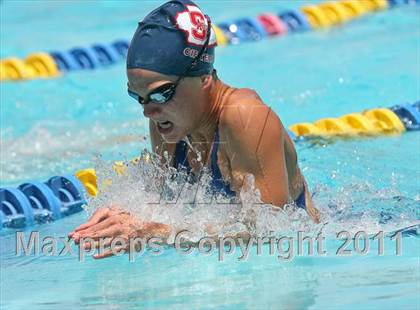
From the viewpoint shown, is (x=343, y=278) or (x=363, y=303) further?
(x=343, y=278)

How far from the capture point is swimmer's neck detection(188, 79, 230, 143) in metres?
3.59

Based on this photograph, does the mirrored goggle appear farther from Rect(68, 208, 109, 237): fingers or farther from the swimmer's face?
Rect(68, 208, 109, 237): fingers

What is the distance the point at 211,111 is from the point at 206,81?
0.11m

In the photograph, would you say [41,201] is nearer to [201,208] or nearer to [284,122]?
[201,208]

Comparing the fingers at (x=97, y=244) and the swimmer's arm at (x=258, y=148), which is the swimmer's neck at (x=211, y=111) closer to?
the swimmer's arm at (x=258, y=148)

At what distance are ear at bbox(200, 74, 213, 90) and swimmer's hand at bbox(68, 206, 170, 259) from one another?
1.68ft

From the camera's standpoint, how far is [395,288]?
10.7ft

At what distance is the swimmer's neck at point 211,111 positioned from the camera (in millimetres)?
3588

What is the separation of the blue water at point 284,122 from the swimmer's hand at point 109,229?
0.62 ft

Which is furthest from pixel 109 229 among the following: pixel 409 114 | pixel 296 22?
pixel 296 22

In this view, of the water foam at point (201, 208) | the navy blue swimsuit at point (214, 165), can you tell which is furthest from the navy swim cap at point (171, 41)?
the water foam at point (201, 208)

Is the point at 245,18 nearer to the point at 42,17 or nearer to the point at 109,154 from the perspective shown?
the point at 42,17

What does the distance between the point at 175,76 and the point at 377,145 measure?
8.54 feet

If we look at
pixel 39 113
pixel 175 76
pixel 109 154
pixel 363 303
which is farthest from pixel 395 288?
pixel 39 113
